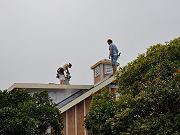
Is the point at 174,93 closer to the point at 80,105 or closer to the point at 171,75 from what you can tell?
the point at 171,75

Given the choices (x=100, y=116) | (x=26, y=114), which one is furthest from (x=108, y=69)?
(x=26, y=114)

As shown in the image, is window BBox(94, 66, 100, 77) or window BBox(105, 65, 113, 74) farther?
window BBox(94, 66, 100, 77)

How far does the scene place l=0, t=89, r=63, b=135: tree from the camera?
42.2 ft

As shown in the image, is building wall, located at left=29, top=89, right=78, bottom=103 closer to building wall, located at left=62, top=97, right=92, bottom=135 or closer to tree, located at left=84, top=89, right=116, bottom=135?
building wall, located at left=62, top=97, right=92, bottom=135

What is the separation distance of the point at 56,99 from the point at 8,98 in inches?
202

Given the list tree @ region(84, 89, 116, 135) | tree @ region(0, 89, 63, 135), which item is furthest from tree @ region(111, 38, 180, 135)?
tree @ region(0, 89, 63, 135)

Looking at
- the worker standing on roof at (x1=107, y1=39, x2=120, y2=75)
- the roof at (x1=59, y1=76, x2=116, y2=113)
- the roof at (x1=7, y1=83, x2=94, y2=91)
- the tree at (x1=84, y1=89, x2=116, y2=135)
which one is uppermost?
the worker standing on roof at (x1=107, y1=39, x2=120, y2=75)

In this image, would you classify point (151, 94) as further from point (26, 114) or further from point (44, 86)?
point (44, 86)

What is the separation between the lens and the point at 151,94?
11.1 meters

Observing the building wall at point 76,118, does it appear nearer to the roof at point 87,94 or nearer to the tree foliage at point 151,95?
the roof at point 87,94

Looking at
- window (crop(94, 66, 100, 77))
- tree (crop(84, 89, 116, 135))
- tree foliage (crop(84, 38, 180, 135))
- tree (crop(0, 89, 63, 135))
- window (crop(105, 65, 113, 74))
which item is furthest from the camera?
window (crop(94, 66, 100, 77))

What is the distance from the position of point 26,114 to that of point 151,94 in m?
4.15

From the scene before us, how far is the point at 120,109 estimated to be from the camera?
12164 millimetres

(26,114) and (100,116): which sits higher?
(26,114)
